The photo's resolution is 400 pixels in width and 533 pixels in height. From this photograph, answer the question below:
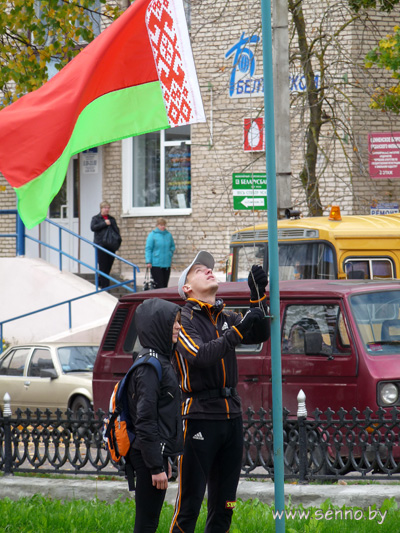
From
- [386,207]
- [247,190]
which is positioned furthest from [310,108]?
[386,207]

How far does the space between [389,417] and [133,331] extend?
9.83 ft

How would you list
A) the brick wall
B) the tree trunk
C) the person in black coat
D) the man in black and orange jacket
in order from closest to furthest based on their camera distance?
the man in black and orange jacket, the tree trunk, the person in black coat, the brick wall

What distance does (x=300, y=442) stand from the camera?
24.7ft

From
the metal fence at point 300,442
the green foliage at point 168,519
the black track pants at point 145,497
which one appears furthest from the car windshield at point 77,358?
the black track pants at point 145,497

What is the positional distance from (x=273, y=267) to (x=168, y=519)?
2.51 metres

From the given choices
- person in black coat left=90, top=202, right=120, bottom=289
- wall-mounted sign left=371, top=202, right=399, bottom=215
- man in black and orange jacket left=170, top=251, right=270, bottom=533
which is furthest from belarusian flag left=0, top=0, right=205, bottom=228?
person in black coat left=90, top=202, right=120, bottom=289

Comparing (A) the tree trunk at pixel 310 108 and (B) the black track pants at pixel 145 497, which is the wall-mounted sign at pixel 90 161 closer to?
(A) the tree trunk at pixel 310 108

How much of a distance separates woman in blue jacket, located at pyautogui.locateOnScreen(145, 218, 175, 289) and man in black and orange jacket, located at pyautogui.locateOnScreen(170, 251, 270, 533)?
1371 cm

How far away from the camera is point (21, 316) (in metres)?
17.6

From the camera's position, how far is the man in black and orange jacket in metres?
5.36

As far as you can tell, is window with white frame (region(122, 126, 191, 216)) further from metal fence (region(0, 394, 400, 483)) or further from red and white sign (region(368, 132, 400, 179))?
metal fence (region(0, 394, 400, 483))

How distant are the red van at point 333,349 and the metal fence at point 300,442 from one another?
0.69 feet

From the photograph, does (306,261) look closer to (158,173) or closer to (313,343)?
(313,343)

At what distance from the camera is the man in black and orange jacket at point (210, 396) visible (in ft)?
17.6
